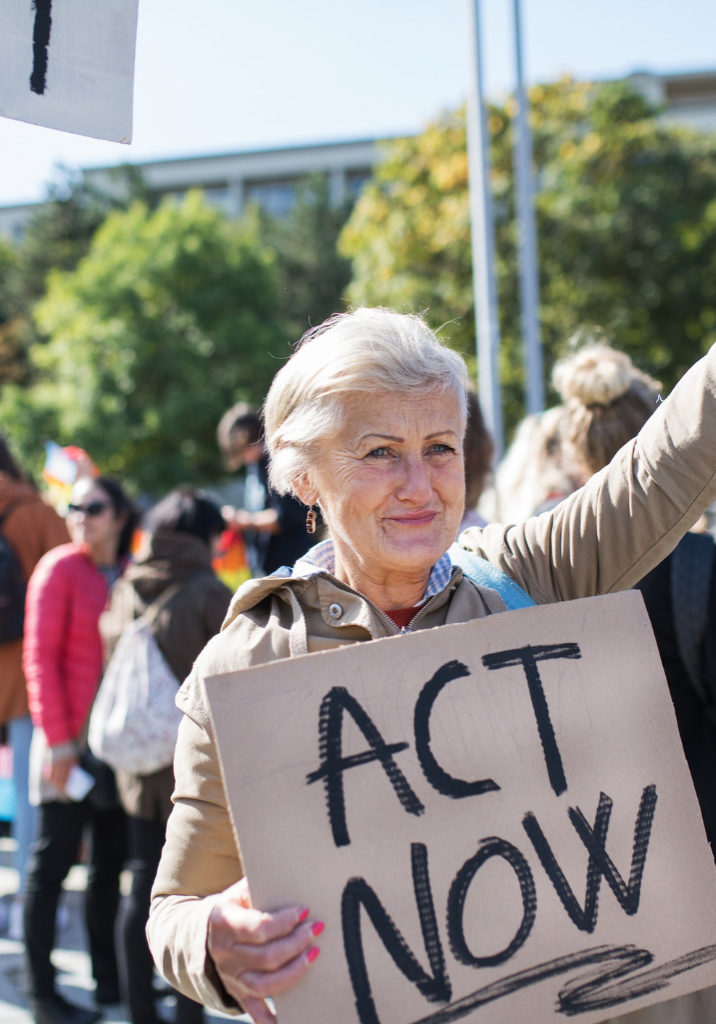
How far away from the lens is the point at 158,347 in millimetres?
31734

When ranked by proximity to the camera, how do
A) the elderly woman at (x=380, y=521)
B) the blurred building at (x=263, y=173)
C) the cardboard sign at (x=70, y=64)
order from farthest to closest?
the blurred building at (x=263, y=173) → the cardboard sign at (x=70, y=64) → the elderly woman at (x=380, y=521)

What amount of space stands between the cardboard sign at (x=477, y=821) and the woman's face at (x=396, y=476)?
19cm

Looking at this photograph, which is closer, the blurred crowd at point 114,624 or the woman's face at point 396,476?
the woman's face at point 396,476

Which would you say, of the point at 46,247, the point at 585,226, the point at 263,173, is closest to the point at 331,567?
the point at 585,226

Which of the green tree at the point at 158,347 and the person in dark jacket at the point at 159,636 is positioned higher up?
the green tree at the point at 158,347

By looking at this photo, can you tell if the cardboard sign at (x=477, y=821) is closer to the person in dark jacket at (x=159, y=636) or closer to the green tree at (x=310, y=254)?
the person in dark jacket at (x=159, y=636)

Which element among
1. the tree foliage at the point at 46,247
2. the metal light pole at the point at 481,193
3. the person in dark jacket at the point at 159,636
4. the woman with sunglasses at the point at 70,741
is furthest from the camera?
the tree foliage at the point at 46,247

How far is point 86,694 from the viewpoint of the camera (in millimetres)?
3773

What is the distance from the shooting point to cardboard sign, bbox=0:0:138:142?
1514mm

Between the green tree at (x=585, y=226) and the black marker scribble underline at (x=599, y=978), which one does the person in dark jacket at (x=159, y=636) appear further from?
the green tree at (x=585, y=226)

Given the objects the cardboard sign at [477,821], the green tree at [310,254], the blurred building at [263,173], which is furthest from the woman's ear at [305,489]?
the blurred building at [263,173]

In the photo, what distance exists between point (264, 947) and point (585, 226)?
17521 mm

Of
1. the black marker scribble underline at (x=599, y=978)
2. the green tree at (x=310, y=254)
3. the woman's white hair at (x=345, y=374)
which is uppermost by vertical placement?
the green tree at (x=310, y=254)

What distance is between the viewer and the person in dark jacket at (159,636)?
3.19 meters
